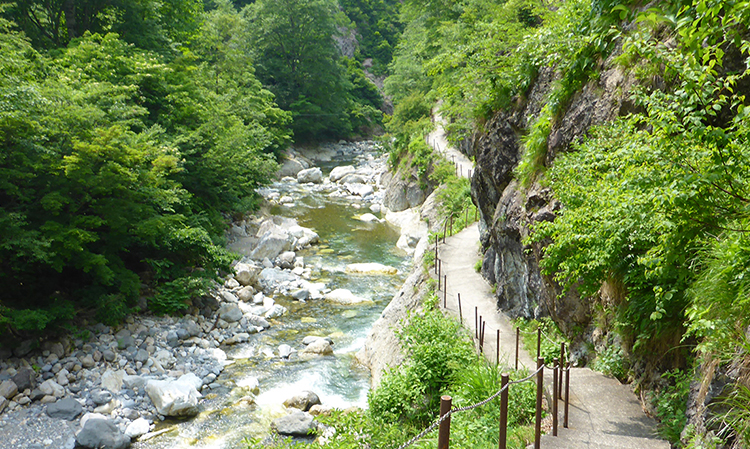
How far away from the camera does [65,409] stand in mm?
9539

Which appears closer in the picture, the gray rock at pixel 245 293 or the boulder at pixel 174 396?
the boulder at pixel 174 396

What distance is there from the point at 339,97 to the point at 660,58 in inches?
1683

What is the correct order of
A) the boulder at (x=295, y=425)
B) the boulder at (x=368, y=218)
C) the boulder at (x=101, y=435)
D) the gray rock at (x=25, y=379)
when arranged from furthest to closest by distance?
1. the boulder at (x=368, y=218)
2. the gray rock at (x=25, y=379)
3. the boulder at (x=295, y=425)
4. the boulder at (x=101, y=435)

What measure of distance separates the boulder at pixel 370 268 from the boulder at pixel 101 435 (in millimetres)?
10377

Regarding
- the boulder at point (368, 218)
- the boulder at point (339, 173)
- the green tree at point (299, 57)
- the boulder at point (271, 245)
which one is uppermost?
the green tree at point (299, 57)

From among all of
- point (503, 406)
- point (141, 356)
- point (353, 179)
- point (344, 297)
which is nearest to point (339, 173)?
point (353, 179)

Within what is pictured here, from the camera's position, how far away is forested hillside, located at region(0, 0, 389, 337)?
10773 mm

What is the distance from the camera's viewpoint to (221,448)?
8.98m

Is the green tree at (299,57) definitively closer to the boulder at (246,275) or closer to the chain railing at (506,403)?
the boulder at (246,275)

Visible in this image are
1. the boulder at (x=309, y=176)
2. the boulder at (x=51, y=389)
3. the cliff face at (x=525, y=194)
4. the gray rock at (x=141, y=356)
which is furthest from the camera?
the boulder at (x=309, y=176)

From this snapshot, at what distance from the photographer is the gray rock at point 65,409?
9430mm

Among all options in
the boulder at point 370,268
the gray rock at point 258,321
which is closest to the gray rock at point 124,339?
the gray rock at point 258,321

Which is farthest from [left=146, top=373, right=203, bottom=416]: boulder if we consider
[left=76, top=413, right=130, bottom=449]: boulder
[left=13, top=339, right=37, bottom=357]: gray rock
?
[left=13, top=339, right=37, bottom=357]: gray rock

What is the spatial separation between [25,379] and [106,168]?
460cm
